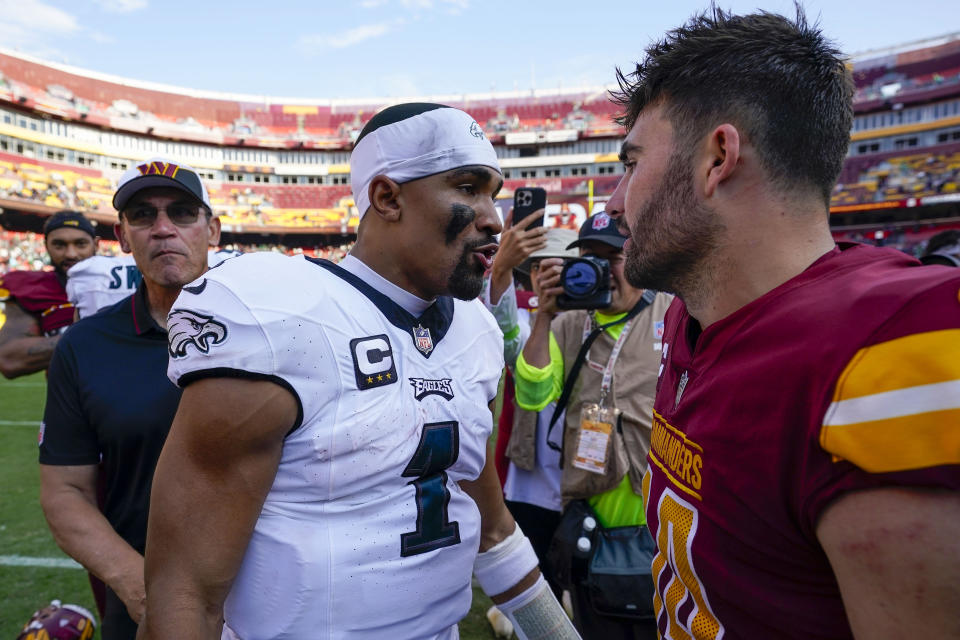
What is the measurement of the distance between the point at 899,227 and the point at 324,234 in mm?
36337

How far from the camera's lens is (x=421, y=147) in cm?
160

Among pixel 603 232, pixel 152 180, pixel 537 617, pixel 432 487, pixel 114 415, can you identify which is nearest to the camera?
pixel 432 487

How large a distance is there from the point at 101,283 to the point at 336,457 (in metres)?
2.91

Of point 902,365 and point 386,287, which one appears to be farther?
point 386,287

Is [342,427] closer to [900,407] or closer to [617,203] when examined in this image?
[617,203]

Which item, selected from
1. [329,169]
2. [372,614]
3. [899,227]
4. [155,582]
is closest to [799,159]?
[372,614]

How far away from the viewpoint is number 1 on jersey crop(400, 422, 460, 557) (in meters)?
1.41

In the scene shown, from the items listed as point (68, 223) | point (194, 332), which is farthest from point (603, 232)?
point (68, 223)

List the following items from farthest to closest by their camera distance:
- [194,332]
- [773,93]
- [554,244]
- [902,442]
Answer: [554,244], [194,332], [773,93], [902,442]

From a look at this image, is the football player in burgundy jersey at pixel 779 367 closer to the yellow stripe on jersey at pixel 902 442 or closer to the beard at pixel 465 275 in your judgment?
the yellow stripe on jersey at pixel 902 442

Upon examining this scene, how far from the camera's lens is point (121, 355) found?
2072mm

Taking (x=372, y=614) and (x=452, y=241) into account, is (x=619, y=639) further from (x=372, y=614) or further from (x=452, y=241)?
(x=452, y=241)

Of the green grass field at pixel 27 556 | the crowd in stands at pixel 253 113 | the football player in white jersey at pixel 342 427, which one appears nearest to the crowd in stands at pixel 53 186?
the crowd in stands at pixel 253 113

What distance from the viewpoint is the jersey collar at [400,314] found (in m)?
1.52
